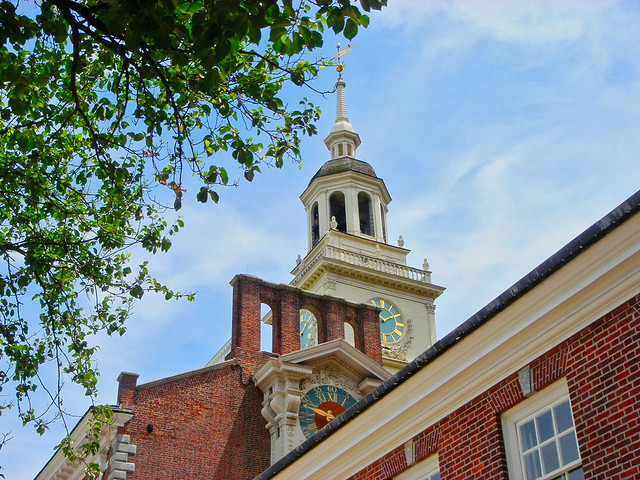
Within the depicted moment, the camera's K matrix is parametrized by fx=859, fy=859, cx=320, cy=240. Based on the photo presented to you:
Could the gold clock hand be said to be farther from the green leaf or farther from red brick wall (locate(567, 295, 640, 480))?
red brick wall (locate(567, 295, 640, 480))

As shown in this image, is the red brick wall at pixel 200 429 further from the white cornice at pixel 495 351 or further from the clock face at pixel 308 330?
the clock face at pixel 308 330

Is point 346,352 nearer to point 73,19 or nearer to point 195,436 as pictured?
point 195,436

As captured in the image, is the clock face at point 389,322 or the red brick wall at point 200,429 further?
the clock face at point 389,322

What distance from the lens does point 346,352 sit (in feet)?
90.5

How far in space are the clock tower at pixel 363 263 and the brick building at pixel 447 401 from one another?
723 inches

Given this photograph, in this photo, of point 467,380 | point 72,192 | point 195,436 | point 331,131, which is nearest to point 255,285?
point 195,436

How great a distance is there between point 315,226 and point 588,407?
45.9 m

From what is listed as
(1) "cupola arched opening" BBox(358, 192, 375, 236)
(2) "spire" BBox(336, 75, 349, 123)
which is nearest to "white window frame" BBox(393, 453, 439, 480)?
(1) "cupola arched opening" BBox(358, 192, 375, 236)

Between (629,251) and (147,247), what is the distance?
8398 mm

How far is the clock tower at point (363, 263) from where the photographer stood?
47.7m

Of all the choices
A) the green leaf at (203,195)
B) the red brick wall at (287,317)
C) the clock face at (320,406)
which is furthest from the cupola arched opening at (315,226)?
the green leaf at (203,195)

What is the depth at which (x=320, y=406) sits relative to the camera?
87.7 feet

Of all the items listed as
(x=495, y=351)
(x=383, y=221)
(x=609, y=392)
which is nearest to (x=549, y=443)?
(x=609, y=392)

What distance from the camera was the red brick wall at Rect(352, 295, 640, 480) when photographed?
31.3 feet
